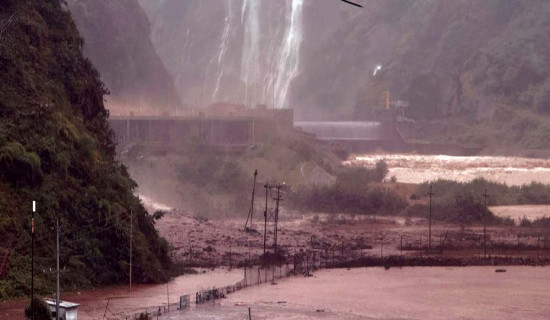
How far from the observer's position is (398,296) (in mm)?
49188

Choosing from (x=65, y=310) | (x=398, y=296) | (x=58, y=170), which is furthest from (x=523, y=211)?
(x=65, y=310)

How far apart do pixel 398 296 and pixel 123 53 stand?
333 feet

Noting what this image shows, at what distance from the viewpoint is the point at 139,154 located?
109 m

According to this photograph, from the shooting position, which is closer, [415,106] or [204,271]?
[204,271]

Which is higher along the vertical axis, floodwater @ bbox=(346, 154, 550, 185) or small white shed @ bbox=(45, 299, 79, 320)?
floodwater @ bbox=(346, 154, 550, 185)

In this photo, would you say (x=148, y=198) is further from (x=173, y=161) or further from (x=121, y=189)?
(x=121, y=189)

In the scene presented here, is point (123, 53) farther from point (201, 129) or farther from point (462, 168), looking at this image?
point (462, 168)

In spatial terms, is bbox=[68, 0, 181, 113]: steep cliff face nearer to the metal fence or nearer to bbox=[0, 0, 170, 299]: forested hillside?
bbox=[0, 0, 170, 299]: forested hillside

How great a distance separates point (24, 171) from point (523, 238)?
3817 cm

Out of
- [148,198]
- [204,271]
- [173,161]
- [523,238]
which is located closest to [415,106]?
[173,161]

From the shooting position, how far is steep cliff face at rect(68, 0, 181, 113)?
139 meters

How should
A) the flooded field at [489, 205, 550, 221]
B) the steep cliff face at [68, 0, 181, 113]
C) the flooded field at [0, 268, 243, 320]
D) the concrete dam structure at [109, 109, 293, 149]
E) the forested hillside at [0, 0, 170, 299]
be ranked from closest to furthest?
the flooded field at [0, 268, 243, 320] < the forested hillside at [0, 0, 170, 299] < the flooded field at [489, 205, 550, 221] < the concrete dam structure at [109, 109, 293, 149] < the steep cliff face at [68, 0, 181, 113]

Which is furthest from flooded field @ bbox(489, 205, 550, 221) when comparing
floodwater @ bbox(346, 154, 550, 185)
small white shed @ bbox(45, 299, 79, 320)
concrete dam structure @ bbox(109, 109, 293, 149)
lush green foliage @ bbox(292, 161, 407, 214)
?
small white shed @ bbox(45, 299, 79, 320)

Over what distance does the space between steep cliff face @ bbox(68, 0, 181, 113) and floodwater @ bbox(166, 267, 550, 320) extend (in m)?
87.3
